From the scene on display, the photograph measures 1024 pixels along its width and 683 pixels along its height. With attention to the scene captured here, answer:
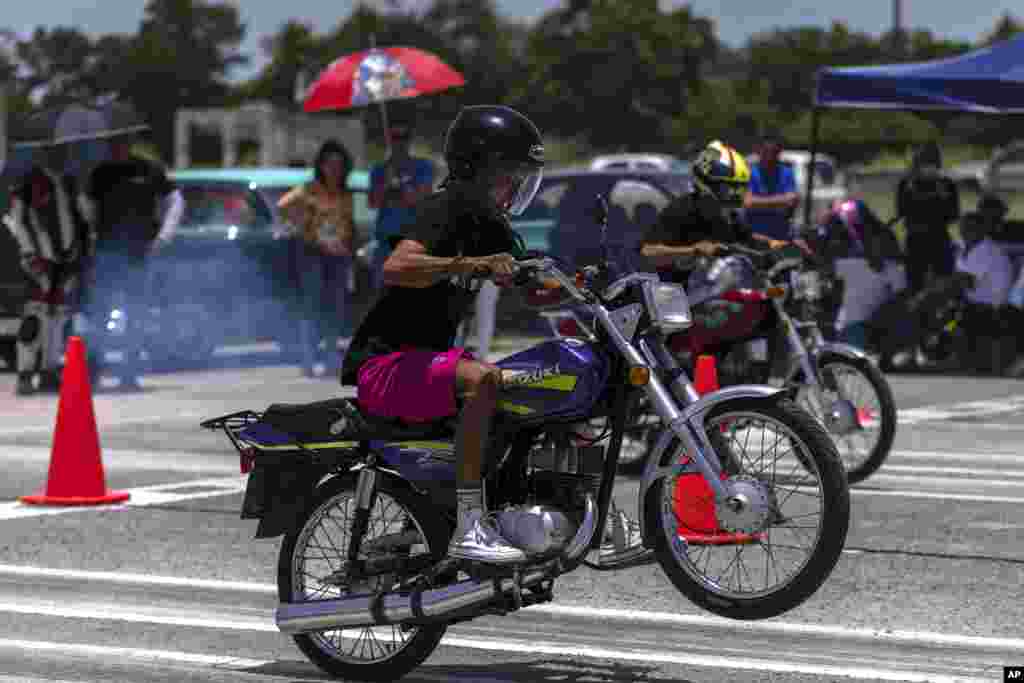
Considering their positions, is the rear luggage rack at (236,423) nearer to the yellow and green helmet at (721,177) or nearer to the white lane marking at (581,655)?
the white lane marking at (581,655)

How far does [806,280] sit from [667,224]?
0.81m

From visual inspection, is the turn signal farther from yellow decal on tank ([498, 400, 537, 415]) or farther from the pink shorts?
the pink shorts

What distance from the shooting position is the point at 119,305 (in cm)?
1781

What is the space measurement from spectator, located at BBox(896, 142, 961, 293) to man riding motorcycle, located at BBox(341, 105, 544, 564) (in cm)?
1383

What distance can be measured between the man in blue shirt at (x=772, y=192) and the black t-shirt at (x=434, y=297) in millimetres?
11386

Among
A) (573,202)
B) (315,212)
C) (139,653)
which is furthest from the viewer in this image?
(573,202)

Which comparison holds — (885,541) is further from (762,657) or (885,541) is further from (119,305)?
(119,305)

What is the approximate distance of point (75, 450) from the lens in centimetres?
1087

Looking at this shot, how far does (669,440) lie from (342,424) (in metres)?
1.00

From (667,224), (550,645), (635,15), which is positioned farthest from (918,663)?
(635,15)

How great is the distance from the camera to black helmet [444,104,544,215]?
22.1 ft

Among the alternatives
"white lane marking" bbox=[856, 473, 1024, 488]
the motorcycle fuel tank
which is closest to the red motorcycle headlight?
"white lane marking" bbox=[856, 473, 1024, 488]

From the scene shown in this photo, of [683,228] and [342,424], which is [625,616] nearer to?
[342,424]

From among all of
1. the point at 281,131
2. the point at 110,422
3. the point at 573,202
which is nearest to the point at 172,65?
the point at 281,131
